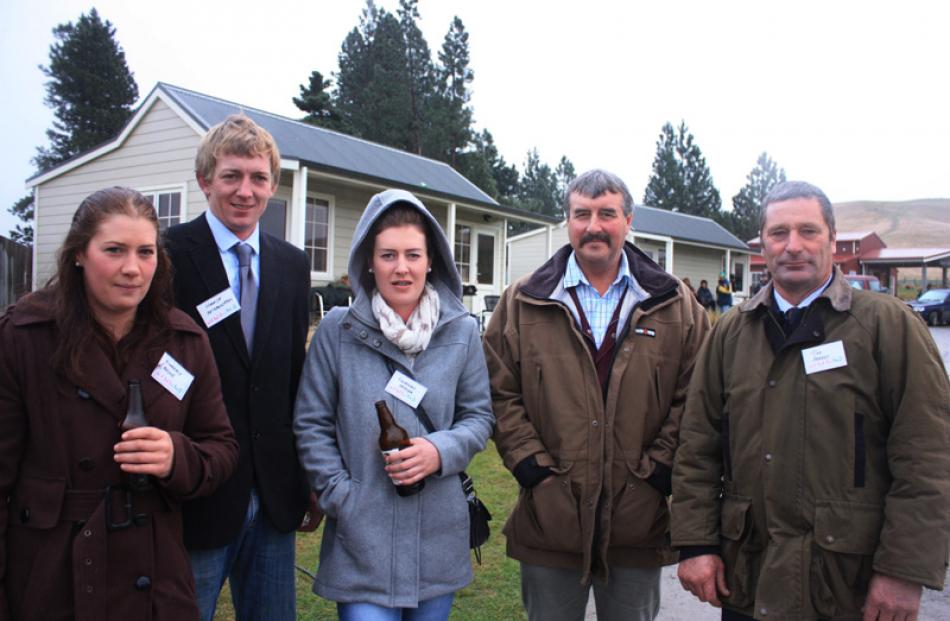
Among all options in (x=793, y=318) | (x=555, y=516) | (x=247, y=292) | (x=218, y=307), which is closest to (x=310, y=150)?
(x=247, y=292)

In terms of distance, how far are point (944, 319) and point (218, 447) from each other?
3503cm

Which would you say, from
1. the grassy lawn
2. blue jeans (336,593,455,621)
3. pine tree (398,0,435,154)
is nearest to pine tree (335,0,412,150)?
pine tree (398,0,435,154)

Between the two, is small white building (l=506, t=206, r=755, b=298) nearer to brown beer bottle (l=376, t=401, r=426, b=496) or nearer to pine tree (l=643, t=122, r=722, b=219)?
brown beer bottle (l=376, t=401, r=426, b=496)

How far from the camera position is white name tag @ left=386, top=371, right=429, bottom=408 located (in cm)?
250

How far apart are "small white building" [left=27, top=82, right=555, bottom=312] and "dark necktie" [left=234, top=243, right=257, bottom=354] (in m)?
8.90

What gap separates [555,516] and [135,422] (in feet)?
5.39

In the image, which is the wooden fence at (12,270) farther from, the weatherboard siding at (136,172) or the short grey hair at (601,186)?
the short grey hair at (601,186)

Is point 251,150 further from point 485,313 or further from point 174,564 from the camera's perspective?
point 485,313

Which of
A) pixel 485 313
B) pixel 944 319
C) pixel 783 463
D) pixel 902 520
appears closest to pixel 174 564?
pixel 783 463

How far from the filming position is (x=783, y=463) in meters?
2.35

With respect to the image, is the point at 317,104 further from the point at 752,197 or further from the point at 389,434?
the point at 752,197

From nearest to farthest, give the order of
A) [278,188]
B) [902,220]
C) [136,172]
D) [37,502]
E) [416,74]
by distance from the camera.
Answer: [37,502], [278,188], [136,172], [416,74], [902,220]

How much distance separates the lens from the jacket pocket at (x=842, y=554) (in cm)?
222

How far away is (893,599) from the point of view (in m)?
2.15
